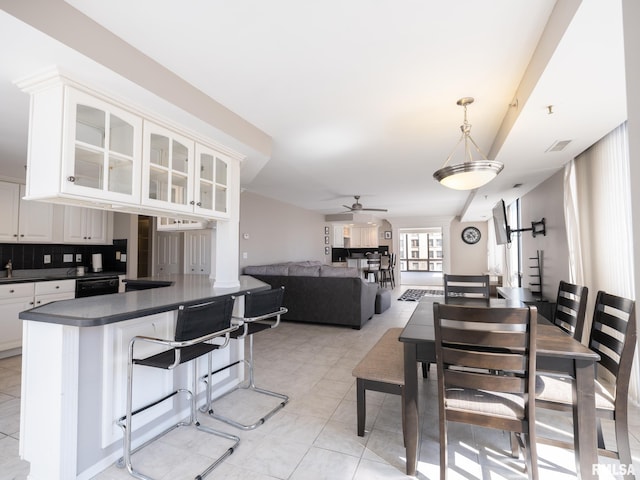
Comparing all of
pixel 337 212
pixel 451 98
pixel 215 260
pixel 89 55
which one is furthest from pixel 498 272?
pixel 89 55

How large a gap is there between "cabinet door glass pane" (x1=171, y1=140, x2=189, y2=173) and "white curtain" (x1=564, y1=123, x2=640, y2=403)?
10.8ft

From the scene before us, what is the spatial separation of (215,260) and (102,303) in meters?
1.09

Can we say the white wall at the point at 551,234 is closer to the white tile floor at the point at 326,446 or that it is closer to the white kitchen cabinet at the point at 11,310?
the white tile floor at the point at 326,446

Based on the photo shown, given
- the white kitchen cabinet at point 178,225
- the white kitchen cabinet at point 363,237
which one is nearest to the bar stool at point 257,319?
the white kitchen cabinet at point 178,225

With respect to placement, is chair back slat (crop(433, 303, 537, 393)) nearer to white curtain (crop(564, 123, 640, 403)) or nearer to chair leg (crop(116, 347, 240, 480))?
chair leg (crop(116, 347, 240, 480))

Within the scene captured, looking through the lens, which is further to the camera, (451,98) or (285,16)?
(451,98)

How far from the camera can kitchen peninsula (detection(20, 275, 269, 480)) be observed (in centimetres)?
158

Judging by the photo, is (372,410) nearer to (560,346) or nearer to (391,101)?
(560,346)

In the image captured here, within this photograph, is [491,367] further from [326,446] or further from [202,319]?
[202,319]

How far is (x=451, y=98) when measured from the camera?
7.98 ft

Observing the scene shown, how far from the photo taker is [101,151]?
180 cm

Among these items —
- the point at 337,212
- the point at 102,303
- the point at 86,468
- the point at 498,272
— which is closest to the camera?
the point at 86,468

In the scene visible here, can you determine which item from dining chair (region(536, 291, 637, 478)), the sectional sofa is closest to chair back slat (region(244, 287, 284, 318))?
dining chair (region(536, 291, 637, 478))

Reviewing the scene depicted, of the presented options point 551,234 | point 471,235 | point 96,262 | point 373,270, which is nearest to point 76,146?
point 96,262
